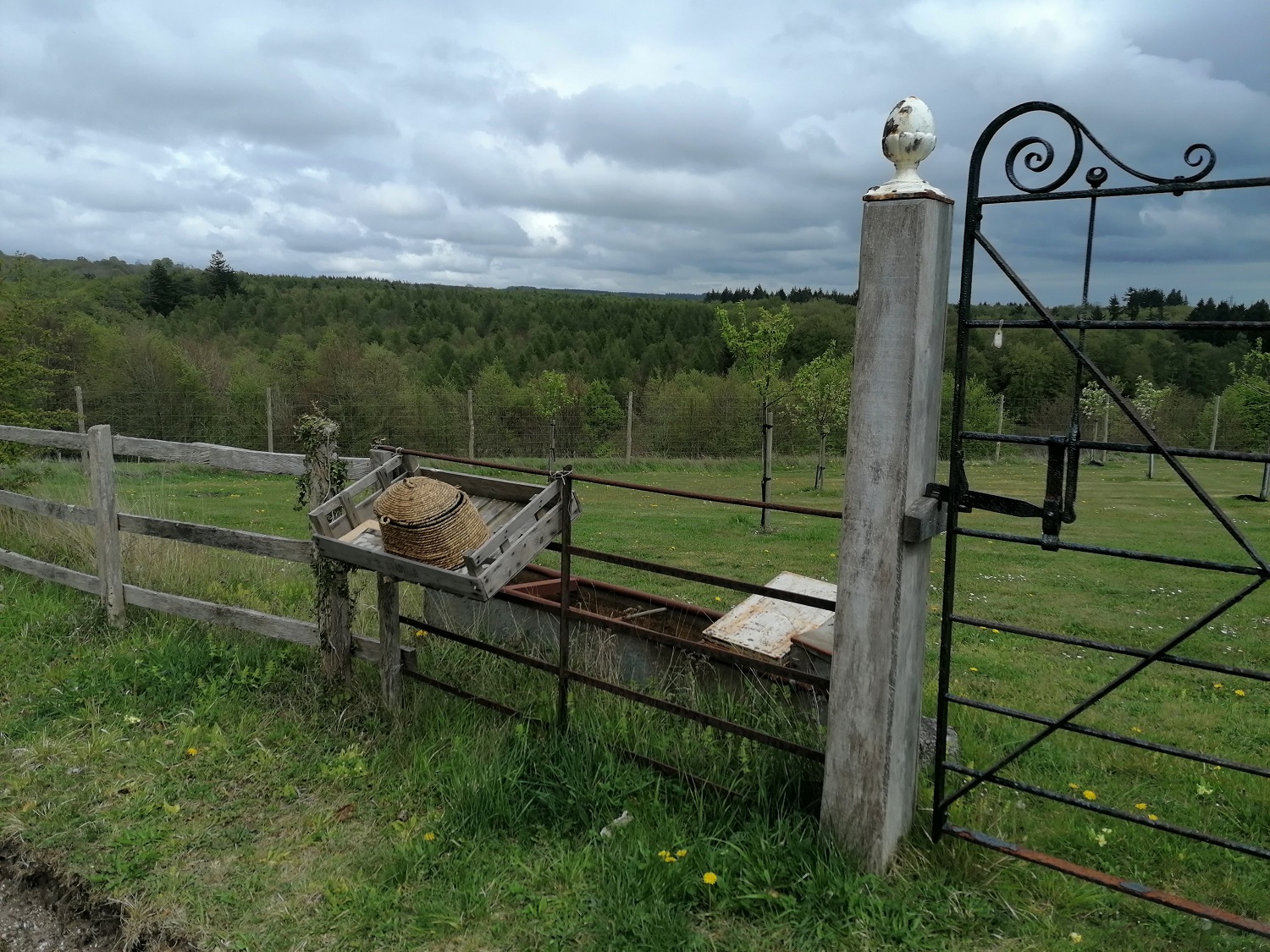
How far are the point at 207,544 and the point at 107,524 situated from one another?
1.10m

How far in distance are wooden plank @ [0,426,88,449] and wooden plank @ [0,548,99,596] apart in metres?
0.82

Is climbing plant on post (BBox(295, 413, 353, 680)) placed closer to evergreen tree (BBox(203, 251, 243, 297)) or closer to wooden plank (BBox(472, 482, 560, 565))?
wooden plank (BBox(472, 482, 560, 565))

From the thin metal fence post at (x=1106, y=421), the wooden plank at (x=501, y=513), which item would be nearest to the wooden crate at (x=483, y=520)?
the wooden plank at (x=501, y=513)

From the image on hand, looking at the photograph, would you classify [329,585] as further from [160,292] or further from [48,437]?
[160,292]

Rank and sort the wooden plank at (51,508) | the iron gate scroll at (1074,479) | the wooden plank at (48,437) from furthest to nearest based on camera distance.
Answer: the wooden plank at (48,437) < the wooden plank at (51,508) < the iron gate scroll at (1074,479)

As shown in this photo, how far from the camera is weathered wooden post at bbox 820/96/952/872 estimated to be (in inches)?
109

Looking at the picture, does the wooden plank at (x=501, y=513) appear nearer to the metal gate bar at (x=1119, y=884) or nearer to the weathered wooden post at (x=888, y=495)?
the weathered wooden post at (x=888, y=495)

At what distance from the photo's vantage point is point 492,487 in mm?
4273

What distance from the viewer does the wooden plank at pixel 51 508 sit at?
5.81 m

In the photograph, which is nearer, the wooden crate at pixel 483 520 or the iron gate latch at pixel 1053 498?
the iron gate latch at pixel 1053 498

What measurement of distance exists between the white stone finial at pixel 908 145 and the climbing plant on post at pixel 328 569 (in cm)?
287

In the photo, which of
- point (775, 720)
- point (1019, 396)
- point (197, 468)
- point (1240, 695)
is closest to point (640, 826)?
point (775, 720)

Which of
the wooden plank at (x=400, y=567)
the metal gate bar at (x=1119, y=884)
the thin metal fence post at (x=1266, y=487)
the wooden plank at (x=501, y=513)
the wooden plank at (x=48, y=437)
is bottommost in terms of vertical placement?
the thin metal fence post at (x=1266, y=487)

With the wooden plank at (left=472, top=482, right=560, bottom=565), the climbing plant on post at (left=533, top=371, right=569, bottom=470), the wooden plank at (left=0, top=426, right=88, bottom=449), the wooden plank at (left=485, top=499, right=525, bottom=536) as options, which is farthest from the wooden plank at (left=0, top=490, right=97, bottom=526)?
the climbing plant on post at (left=533, top=371, right=569, bottom=470)
